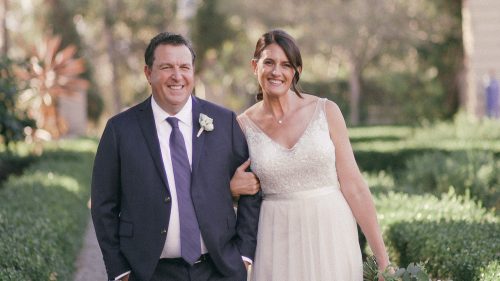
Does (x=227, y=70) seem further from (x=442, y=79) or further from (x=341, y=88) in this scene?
(x=442, y=79)

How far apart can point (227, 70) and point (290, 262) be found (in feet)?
95.5

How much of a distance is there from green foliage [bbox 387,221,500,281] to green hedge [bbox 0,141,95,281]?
2.53 metres

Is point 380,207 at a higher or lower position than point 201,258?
lower

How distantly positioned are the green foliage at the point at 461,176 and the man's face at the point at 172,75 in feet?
15.7

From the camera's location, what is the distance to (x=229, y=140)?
3484 mm

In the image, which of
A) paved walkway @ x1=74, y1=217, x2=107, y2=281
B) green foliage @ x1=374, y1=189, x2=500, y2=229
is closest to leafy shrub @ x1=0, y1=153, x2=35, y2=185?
paved walkway @ x1=74, y1=217, x2=107, y2=281

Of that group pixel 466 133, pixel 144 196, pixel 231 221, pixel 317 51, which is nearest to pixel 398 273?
pixel 231 221

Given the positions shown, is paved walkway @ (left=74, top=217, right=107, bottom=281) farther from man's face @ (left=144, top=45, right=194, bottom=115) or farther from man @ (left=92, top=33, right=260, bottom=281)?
man's face @ (left=144, top=45, right=194, bottom=115)

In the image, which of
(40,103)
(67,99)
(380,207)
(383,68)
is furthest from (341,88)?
(380,207)

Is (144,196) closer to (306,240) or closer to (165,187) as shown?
(165,187)

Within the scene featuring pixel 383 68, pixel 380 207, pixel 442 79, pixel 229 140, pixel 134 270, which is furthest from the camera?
pixel 383 68

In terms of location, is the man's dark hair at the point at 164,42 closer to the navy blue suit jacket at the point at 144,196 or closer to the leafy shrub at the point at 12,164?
the navy blue suit jacket at the point at 144,196

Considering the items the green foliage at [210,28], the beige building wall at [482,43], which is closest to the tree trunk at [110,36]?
the green foliage at [210,28]

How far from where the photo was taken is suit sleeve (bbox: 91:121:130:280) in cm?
328
